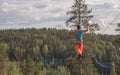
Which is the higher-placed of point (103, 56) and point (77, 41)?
point (77, 41)

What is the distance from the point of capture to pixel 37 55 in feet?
647

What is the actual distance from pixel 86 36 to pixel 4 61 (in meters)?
47.4

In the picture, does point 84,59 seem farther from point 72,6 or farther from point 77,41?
point 77,41

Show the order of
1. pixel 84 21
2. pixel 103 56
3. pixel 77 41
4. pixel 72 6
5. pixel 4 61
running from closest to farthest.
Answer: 1. pixel 77 41
2. pixel 84 21
3. pixel 72 6
4. pixel 4 61
5. pixel 103 56

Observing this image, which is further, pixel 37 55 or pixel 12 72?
pixel 37 55

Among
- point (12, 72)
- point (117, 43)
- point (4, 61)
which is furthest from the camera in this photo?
point (12, 72)

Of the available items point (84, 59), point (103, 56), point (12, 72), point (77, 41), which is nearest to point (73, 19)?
point (84, 59)

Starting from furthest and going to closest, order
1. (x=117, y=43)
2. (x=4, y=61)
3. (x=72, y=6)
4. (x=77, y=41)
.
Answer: (x=4, y=61) < (x=117, y=43) < (x=72, y=6) < (x=77, y=41)

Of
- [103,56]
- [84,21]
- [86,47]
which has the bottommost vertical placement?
[103,56]

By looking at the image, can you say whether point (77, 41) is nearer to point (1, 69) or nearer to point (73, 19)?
point (73, 19)

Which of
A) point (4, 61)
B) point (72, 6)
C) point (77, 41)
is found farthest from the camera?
point (4, 61)

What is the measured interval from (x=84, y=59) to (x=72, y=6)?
231 inches

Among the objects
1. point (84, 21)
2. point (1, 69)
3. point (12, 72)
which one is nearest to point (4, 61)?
point (1, 69)

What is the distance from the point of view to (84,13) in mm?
37750
